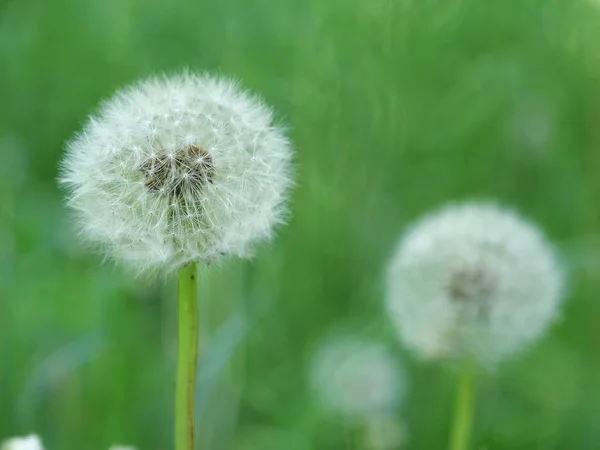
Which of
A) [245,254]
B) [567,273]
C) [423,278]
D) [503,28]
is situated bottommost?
[245,254]

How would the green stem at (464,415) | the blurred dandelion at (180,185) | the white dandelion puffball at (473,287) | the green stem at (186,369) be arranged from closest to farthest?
the green stem at (186,369), the blurred dandelion at (180,185), the green stem at (464,415), the white dandelion puffball at (473,287)

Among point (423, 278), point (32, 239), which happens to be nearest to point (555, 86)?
point (423, 278)

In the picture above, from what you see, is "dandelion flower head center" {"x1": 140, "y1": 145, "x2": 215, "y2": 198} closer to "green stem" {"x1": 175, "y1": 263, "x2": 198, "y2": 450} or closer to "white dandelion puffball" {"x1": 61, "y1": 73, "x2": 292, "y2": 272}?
"white dandelion puffball" {"x1": 61, "y1": 73, "x2": 292, "y2": 272}

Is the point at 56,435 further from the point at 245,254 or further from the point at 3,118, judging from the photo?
the point at 3,118

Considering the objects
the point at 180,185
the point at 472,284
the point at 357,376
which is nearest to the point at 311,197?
the point at 357,376

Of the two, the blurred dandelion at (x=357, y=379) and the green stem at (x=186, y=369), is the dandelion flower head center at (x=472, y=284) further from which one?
the green stem at (x=186, y=369)

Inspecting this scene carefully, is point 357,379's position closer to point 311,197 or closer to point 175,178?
point 311,197

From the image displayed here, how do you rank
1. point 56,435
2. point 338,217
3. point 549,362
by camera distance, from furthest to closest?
1. point 338,217
2. point 549,362
3. point 56,435

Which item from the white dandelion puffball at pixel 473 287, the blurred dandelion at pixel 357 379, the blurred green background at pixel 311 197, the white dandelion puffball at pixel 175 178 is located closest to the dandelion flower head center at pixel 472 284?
the white dandelion puffball at pixel 473 287
